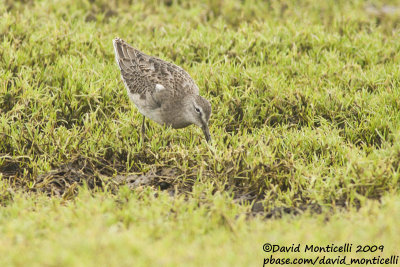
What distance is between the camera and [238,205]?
5723mm

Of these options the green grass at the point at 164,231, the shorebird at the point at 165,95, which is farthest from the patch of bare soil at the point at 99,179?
the shorebird at the point at 165,95

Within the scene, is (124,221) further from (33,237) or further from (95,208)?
(33,237)

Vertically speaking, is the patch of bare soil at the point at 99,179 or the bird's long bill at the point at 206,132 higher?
the bird's long bill at the point at 206,132

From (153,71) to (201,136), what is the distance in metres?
1.19

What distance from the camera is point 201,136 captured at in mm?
7137

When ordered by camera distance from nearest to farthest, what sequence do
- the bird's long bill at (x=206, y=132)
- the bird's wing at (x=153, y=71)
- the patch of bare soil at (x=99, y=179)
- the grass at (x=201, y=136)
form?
the grass at (x=201, y=136)
the patch of bare soil at (x=99, y=179)
the bird's long bill at (x=206, y=132)
the bird's wing at (x=153, y=71)

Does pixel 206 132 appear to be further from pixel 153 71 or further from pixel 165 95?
pixel 153 71

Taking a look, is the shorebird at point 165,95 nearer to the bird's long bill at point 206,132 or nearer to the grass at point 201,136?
the bird's long bill at point 206,132

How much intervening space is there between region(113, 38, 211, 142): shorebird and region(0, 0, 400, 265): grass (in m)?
0.27

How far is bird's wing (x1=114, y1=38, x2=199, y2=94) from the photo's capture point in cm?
730

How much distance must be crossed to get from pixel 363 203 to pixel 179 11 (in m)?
6.79

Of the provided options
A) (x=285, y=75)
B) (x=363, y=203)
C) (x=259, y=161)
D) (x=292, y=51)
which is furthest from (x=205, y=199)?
(x=292, y=51)

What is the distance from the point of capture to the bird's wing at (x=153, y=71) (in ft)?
24.0

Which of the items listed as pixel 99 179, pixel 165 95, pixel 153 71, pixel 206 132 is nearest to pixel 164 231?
pixel 99 179
